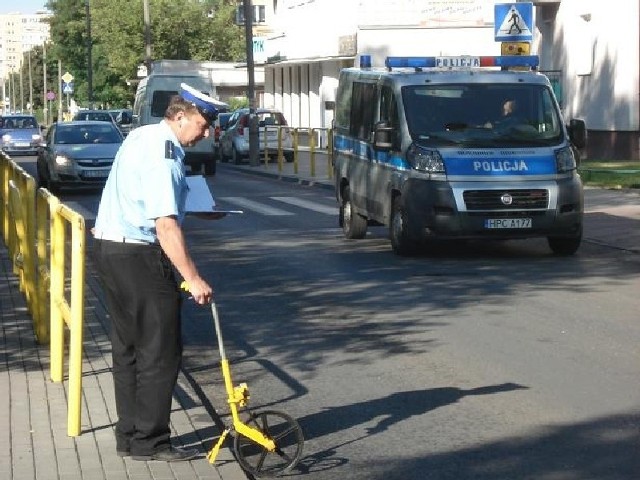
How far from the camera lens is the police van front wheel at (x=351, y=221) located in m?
18.7

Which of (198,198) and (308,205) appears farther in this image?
(308,205)

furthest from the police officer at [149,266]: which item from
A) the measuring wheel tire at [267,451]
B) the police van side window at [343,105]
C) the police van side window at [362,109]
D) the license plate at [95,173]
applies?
the license plate at [95,173]

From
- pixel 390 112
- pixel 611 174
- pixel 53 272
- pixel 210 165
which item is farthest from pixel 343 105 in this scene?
pixel 210 165

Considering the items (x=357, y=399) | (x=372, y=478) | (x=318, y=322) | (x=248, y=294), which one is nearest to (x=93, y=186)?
(x=248, y=294)

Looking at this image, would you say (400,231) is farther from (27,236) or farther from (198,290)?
(198,290)

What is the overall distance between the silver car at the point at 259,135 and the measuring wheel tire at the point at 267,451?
1375 inches

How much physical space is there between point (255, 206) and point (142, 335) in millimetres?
18573

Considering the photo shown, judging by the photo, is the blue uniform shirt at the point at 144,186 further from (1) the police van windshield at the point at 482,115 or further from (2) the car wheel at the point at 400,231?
(1) the police van windshield at the point at 482,115

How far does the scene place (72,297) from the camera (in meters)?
7.39

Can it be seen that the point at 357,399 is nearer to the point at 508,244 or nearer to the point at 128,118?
the point at 508,244

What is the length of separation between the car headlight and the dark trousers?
71.8ft

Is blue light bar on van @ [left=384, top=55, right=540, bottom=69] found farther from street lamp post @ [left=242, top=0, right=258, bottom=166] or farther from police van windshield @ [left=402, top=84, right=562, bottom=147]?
street lamp post @ [left=242, top=0, right=258, bottom=166]

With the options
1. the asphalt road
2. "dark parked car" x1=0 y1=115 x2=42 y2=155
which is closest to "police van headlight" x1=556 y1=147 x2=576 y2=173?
the asphalt road

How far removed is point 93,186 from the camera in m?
29.6
